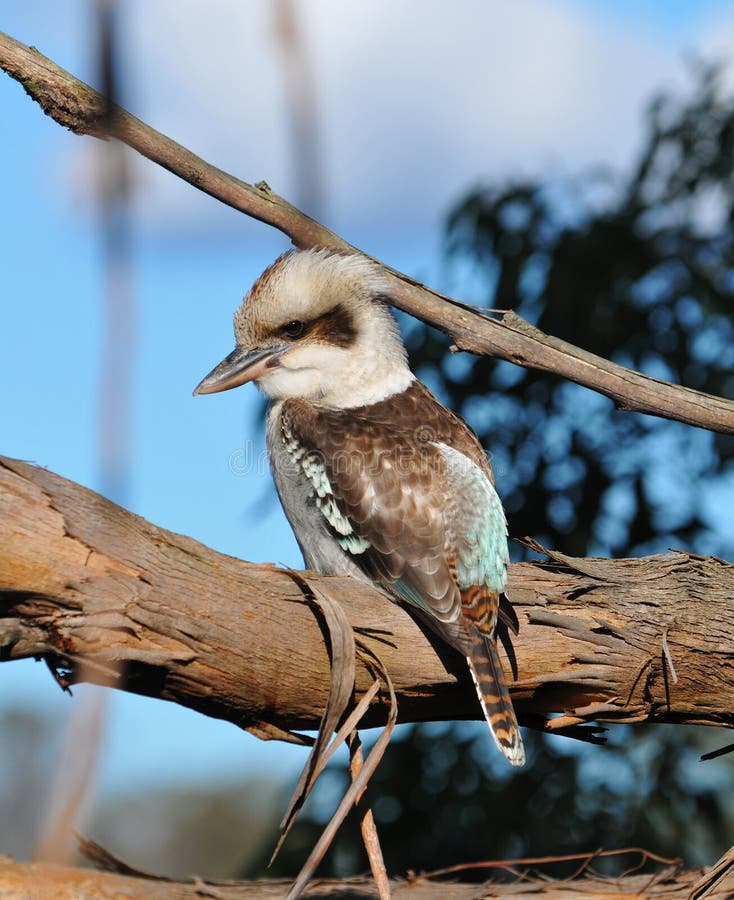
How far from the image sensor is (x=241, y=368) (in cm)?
287

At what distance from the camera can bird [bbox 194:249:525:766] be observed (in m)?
2.25

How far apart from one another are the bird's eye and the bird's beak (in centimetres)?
4

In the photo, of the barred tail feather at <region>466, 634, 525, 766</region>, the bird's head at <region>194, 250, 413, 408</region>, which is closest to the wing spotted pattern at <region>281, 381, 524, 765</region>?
the barred tail feather at <region>466, 634, 525, 766</region>

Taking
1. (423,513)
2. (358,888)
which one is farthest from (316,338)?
(358,888)

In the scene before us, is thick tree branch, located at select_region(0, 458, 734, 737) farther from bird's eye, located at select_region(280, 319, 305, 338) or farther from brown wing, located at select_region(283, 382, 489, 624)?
bird's eye, located at select_region(280, 319, 305, 338)

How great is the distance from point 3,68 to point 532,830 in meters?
2.56

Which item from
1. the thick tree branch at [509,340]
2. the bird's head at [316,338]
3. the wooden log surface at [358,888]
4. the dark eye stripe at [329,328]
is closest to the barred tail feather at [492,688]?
the wooden log surface at [358,888]

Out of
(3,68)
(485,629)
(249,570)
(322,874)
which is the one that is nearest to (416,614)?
(485,629)

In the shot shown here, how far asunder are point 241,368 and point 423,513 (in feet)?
2.39

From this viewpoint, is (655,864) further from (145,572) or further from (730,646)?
(145,572)

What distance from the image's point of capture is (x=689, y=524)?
3398mm

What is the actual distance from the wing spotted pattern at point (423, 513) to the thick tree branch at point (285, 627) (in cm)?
8

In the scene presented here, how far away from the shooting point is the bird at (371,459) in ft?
7.38

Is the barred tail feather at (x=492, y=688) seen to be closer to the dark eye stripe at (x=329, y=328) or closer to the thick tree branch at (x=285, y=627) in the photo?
the thick tree branch at (x=285, y=627)
